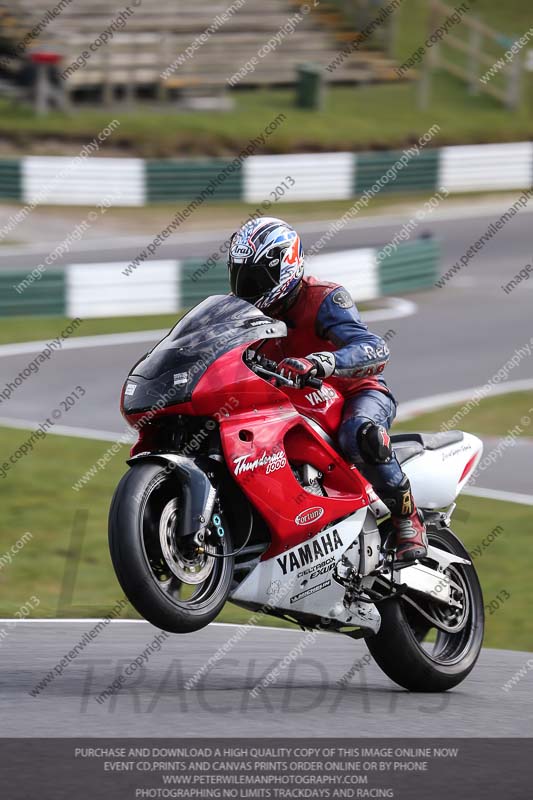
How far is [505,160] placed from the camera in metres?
26.9

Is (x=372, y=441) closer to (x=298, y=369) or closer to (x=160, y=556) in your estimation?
(x=298, y=369)

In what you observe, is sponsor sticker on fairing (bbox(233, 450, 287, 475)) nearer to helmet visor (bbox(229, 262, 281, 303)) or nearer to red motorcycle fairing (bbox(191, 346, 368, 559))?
red motorcycle fairing (bbox(191, 346, 368, 559))

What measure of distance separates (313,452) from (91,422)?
714 cm

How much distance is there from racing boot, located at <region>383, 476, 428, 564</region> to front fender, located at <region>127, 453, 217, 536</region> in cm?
113

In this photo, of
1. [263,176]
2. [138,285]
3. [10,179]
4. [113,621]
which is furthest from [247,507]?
[263,176]

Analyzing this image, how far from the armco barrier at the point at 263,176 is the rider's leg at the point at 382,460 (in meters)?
17.9

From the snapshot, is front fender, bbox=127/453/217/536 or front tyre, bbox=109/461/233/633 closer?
front tyre, bbox=109/461/233/633

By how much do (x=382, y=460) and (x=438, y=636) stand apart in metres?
1.08

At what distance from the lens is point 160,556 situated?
16.0 feet

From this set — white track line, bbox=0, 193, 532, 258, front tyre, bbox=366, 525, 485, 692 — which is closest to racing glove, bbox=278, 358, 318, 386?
front tyre, bbox=366, 525, 485, 692

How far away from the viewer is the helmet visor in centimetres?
542

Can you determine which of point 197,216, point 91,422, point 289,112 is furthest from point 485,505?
point 289,112

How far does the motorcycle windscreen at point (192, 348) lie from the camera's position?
5.07 m
